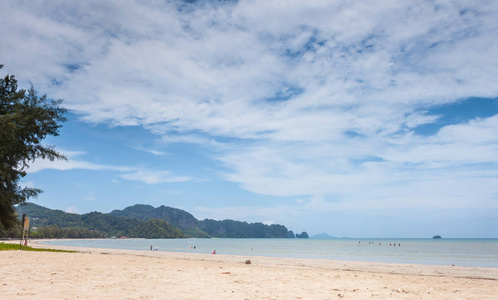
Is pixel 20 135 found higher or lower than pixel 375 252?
higher

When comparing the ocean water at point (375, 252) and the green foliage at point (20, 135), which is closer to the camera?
the green foliage at point (20, 135)

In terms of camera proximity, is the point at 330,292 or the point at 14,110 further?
the point at 14,110

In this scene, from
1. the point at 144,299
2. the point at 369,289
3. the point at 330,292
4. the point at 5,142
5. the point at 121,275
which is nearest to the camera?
the point at 144,299

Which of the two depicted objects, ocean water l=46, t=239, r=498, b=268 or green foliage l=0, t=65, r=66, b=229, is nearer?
green foliage l=0, t=65, r=66, b=229

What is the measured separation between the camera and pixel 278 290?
33.4 ft

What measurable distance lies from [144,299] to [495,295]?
37.1 ft

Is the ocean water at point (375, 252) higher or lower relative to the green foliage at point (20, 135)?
lower

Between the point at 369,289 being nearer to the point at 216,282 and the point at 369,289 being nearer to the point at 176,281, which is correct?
the point at 216,282

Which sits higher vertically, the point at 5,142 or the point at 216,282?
the point at 5,142

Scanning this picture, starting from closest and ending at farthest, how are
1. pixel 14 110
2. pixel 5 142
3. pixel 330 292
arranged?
1. pixel 330 292
2. pixel 5 142
3. pixel 14 110

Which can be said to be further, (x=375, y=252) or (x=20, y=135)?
(x=375, y=252)

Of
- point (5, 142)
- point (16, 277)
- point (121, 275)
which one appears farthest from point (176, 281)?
point (5, 142)

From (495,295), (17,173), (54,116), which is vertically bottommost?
(495,295)

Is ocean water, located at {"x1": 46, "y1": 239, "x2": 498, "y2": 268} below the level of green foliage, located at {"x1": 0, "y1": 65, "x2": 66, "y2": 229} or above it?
below
